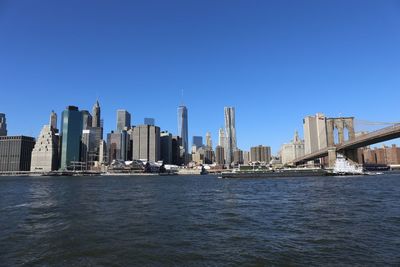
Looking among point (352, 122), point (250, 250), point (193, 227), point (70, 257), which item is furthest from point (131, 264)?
point (352, 122)

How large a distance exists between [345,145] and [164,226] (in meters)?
108

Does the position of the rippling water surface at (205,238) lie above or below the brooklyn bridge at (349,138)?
below

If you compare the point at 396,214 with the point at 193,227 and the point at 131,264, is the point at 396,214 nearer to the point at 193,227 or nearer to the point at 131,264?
the point at 193,227

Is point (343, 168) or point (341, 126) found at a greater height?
point (341, 126)

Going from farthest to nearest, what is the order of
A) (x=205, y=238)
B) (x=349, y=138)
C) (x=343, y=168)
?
(x=349, y=138)
(x=343, y=168)
(x=205, y=238)

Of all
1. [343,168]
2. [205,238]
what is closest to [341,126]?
[343,168]

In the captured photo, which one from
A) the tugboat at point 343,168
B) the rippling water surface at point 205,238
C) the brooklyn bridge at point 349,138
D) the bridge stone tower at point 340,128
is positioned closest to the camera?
the rippling water surface at point 205,238

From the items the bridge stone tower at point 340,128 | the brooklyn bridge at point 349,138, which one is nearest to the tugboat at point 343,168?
the brooklyn bridge at point 349,138

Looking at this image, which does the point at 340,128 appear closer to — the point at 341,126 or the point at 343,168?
the point at 341,126

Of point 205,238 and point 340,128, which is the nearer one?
point 205,238

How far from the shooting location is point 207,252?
1404 centimetres

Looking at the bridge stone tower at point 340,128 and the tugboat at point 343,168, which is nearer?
the tugboat at point 343,168

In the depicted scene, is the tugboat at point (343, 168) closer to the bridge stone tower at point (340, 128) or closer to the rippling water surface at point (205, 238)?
the bridge stone tower at point (340, 128)

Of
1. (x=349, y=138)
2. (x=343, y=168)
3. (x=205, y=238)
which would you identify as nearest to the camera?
(x=205, y=238)
